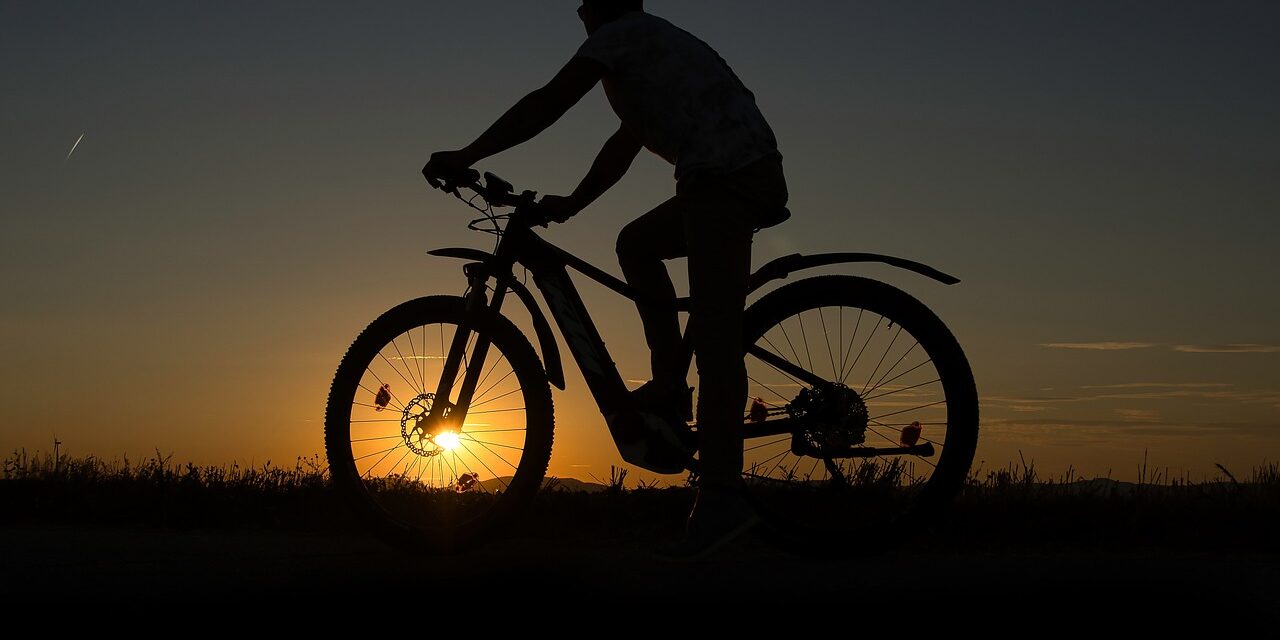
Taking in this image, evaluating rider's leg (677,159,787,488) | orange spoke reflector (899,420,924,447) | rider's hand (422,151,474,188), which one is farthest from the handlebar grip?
orange spoke reflector (899,420,924,447)

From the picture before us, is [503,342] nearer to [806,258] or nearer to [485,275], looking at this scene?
[485,275]

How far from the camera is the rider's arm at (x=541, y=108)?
4.57 meters

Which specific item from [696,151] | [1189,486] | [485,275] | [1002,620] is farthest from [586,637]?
[1189,486]

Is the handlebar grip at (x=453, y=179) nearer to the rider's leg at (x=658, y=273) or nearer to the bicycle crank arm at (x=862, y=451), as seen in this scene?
the rider's leg at (x=658, y=273)

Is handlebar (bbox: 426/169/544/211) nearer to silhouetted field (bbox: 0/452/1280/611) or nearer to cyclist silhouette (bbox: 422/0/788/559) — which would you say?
cyclist silhouette (bbox: 422/0/788/559)

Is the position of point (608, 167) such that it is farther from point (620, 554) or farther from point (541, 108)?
point (620, 554)

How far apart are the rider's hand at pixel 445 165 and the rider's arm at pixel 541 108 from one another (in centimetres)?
8

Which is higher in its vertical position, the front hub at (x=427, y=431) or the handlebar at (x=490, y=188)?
the handlebar at (x=490, y=188)

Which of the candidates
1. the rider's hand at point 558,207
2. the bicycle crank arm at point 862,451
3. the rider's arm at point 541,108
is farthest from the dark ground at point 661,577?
the rider's arm at point 541,108

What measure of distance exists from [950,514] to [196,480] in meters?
4.28

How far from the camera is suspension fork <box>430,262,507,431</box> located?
5.18 m

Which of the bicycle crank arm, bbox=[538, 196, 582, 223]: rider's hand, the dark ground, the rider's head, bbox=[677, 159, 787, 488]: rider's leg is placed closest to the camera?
the dark ground

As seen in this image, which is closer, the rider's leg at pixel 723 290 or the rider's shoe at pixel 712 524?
the rider's shoe at pixel 712 524

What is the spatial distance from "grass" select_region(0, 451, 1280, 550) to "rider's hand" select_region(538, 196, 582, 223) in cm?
152
